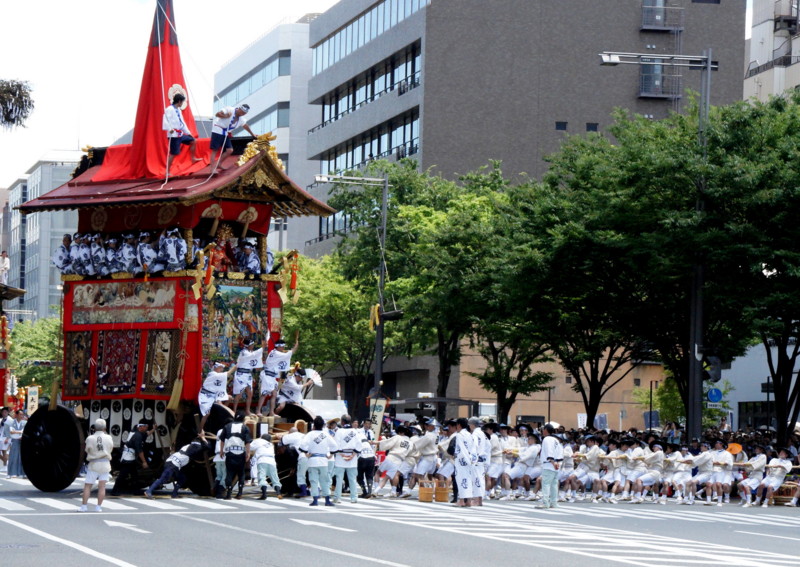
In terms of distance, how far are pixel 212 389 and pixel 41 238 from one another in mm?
110116

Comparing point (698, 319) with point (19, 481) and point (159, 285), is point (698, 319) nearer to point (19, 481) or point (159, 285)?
point (159, 285)

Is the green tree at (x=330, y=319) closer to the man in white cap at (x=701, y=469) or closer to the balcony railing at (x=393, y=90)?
the balcony railing at (x=393, y=90)

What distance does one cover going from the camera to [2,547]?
17.9 m

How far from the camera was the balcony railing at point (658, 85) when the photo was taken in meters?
69.4

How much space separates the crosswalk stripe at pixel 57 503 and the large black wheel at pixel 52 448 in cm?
117

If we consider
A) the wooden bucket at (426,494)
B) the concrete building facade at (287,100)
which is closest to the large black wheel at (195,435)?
the wooden bucket at (426,494)

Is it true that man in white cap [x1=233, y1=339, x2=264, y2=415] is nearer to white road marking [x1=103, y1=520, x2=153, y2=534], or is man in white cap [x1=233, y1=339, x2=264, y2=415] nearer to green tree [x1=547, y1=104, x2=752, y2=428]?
white road marking [x1=103, y1=520, x2=153, y2=534]

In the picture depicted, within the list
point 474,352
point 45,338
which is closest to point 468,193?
point 474,352

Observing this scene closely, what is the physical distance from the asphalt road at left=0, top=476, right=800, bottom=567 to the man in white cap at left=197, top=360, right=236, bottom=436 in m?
1.81

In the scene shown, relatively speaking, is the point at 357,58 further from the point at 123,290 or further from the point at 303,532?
the point at 303,532

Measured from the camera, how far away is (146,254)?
2845cm

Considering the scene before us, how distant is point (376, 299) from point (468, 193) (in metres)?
7.86

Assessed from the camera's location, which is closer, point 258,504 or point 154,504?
point 154,504

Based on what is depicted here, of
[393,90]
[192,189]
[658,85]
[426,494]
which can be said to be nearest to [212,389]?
[192,189]
